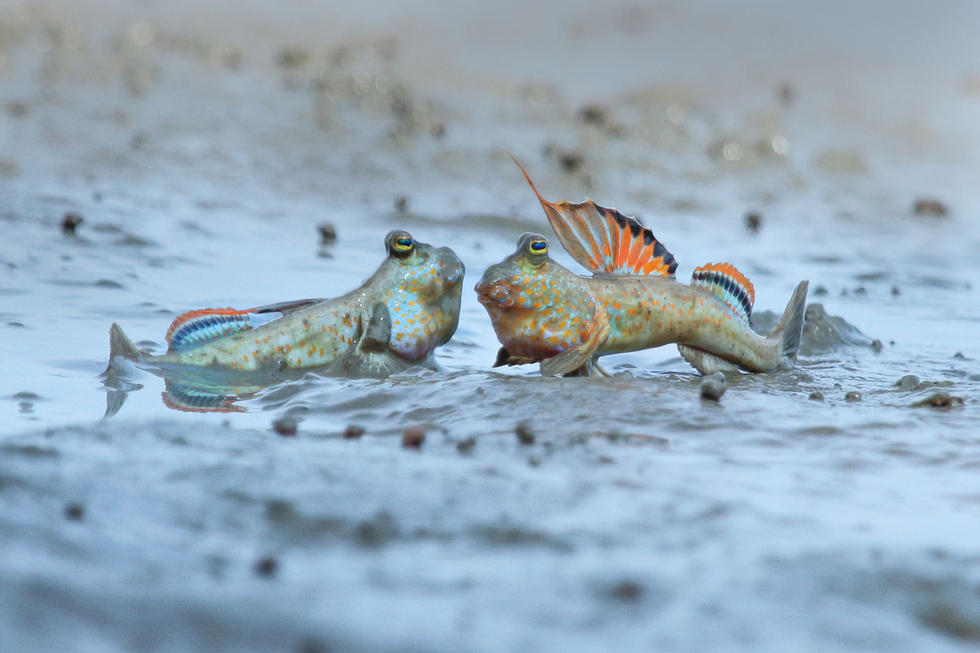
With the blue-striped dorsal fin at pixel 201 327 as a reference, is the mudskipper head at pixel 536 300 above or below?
above

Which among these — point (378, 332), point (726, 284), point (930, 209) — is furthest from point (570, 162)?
point (378, 332)

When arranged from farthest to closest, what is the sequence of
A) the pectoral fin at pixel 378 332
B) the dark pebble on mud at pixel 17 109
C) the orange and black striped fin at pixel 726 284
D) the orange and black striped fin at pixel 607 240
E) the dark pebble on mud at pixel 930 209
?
1. the dark pebble on mud at pixel 930 209
2. the dark pebble on mud at pixel 17 109
3. the orange and black striped fin at pixel 726 284
4. the pectoral fin at pixel 378 332
5. the orange and black striped fin at pixel 607 240

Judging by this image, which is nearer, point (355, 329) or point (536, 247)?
point (536, 247)

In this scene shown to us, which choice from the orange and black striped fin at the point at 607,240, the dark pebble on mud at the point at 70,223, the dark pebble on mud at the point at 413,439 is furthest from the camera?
the dark pebble on mud at the point at 70,223

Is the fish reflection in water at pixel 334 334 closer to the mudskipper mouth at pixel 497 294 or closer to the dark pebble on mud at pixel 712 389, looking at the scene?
the mudskipper mouth at pixel 497 294

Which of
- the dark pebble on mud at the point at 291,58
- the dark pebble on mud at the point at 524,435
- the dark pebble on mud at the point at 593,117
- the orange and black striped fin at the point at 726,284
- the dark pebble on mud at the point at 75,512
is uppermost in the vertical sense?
the dark pebble on mud at the point at 291,58

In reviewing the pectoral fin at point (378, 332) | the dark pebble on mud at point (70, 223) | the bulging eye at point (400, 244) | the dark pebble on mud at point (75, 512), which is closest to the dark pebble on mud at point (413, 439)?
the dark pebble on mud at point (75, 512)

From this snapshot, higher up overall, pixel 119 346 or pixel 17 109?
pixel 17 109

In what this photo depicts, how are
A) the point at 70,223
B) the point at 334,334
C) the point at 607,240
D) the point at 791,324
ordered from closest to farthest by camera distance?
1. the point at 607,240
2. the point at 334,334
3. the point at 791,324
4. the point at 70,223

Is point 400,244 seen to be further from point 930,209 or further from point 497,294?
point 930,209
